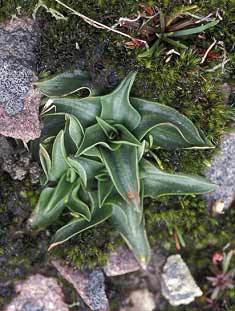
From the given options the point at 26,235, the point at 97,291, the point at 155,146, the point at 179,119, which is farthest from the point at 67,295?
the point at 179,119

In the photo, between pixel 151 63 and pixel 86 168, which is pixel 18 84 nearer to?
pixel 86 168

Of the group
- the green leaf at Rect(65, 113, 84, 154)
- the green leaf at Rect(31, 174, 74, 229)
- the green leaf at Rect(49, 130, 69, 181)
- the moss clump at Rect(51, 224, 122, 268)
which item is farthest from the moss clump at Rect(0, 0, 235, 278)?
the moss clump at Rect(51, 224, 122, 268)

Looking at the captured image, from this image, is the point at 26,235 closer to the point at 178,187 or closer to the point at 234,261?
the point at 178,187

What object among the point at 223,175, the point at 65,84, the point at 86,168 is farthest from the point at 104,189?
the point at 223,175

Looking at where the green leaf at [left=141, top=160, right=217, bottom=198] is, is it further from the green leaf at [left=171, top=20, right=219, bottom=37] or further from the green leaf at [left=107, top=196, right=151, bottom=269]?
the green leaf at [left=171, top=20, right=219, bottom=37]

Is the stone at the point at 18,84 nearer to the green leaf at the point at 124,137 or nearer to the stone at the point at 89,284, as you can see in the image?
the green leaf at the point at 124,137

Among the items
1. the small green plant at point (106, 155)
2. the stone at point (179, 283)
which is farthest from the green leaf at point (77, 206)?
the stone at point (179, 283)
